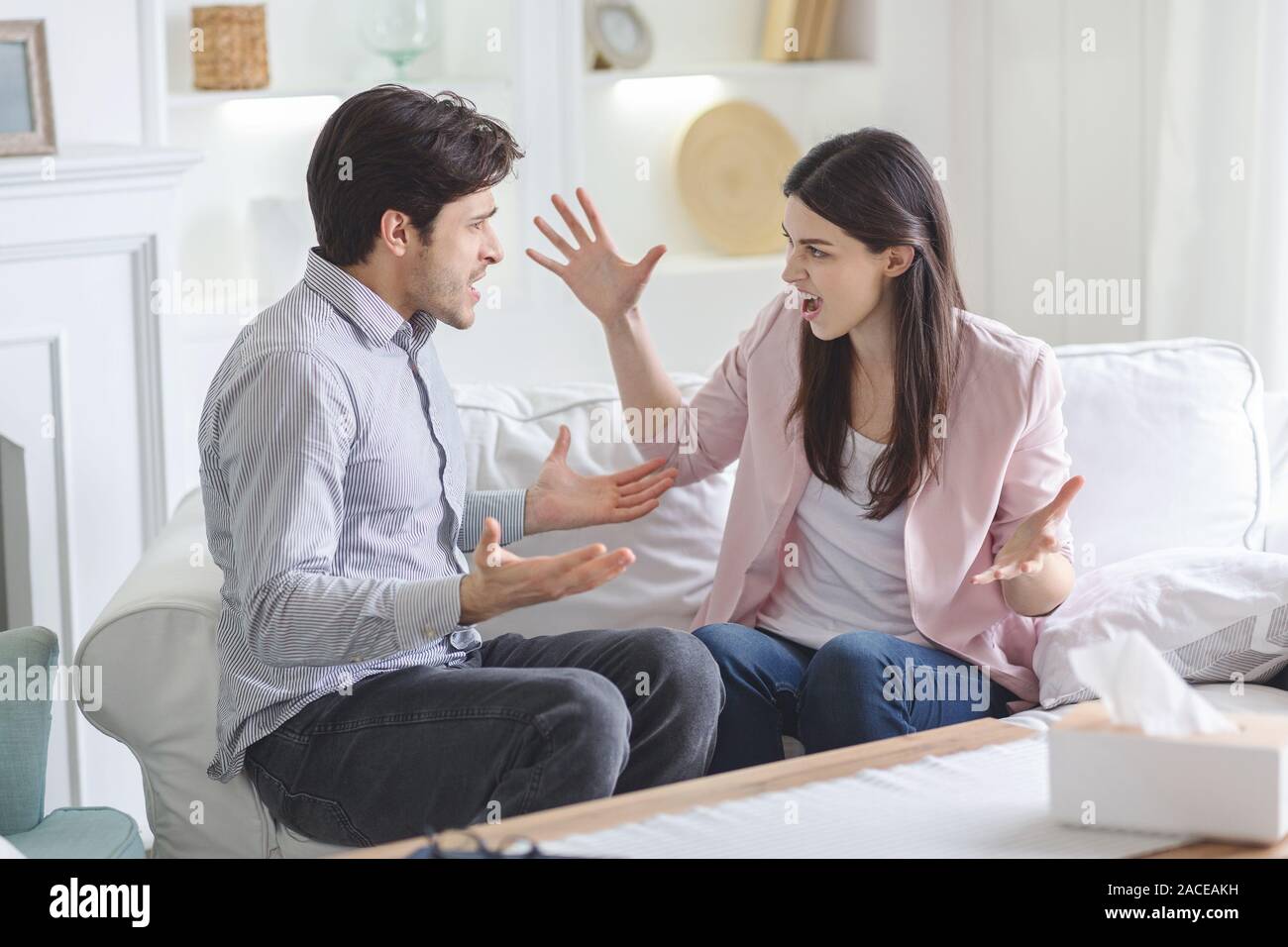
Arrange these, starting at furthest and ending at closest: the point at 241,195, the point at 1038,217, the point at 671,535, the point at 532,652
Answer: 1. the point at 1038,217
2. the point at 241,195
3. the point at 671,535
4. the point at 532,652

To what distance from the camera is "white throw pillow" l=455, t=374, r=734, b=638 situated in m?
2.24

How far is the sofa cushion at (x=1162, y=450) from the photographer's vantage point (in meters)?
2.32

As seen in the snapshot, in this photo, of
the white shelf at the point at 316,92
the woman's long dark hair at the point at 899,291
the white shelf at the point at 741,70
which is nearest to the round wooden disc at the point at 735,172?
the white shelf at the point at 741,70

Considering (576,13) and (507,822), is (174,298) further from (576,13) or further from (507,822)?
(507,822)

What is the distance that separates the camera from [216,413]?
175cm

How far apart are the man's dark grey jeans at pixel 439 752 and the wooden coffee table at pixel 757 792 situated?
0.54 feet

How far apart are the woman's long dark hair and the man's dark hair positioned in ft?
1.52

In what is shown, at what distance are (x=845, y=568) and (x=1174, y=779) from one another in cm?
79

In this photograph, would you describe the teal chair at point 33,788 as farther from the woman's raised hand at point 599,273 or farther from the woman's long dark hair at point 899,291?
the woman's long dark hair at point 899,291

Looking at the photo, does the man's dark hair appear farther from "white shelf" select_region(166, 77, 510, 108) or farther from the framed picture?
"white shelf" select_region(166, 77, 510, 108)

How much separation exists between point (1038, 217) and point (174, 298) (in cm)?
187

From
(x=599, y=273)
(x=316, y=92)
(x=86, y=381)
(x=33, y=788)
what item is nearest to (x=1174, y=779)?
(x=599, y=273)

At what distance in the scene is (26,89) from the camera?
2.56 m
